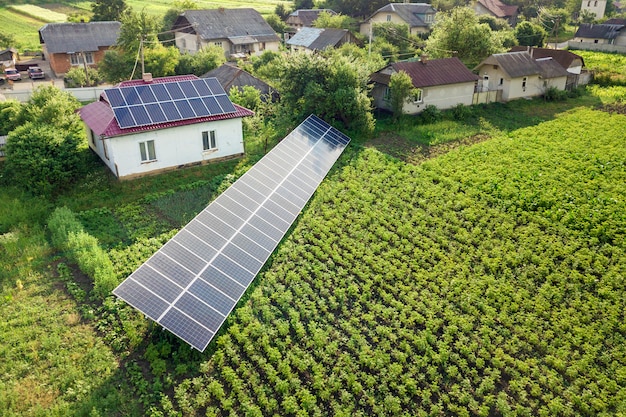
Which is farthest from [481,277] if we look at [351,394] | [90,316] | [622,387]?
[90,316]

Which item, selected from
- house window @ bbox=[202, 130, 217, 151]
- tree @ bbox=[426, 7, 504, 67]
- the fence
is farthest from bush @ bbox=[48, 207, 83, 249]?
the fence

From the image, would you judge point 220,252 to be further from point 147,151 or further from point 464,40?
point 464,40

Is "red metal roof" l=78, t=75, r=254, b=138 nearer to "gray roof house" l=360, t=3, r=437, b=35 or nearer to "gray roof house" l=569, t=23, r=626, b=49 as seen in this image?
"gray roof house" l=360, t=3, r=437, b=35

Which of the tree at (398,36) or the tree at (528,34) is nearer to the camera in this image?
the tree at (398,36)

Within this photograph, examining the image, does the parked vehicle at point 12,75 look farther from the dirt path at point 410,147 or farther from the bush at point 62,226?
the dirt path at point 410,147

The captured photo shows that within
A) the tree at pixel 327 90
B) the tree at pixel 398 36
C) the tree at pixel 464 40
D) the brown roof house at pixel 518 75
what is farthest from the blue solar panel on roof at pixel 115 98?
the tree at pixel 398 36

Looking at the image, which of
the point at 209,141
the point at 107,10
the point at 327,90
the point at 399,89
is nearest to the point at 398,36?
the point at 399,89

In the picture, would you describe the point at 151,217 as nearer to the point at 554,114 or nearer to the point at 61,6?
the point at 554,114

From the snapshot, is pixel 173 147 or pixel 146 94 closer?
pixel 146 94
